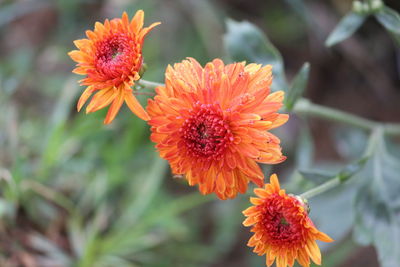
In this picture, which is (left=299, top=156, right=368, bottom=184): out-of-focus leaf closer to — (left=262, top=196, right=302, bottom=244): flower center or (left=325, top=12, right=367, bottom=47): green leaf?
(left=262, top=196, right=302, bottom=244): flower center

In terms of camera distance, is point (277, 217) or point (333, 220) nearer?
point (277, 217)

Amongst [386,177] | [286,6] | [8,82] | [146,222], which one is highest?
[8,82]

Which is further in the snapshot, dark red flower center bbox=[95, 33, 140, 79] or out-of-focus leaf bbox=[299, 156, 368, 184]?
out-of-focus leaf bbox=[299, 156, 368, 184]

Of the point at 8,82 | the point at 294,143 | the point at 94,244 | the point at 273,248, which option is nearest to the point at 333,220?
the point at 294,143

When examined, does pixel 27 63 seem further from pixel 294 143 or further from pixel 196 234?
pixel 294 143

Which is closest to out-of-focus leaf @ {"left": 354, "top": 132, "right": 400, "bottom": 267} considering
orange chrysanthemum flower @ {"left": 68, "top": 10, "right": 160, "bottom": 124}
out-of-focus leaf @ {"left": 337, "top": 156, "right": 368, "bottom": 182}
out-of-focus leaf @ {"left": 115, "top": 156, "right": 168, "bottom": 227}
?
out-of-focus leaf @ {"left": 337, "top": 156, "right": 368, "bottom": 182}

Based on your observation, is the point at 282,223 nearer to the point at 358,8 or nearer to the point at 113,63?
the point at 113,63

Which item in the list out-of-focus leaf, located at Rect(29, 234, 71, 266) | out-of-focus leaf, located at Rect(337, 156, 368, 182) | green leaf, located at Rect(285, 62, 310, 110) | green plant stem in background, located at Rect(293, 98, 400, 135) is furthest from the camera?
out-of-focus leaf, located at Rect(29, 234, 71, 266)
